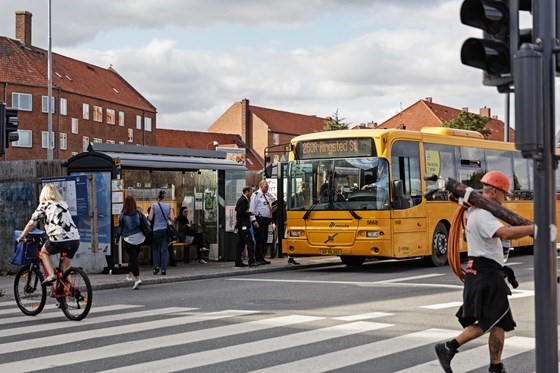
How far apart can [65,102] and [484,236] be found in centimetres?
7475

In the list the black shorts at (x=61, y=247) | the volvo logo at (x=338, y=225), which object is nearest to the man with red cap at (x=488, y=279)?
the black shorts at (x=61, y=247)

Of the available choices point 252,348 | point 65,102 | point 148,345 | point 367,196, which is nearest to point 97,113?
point 65,102

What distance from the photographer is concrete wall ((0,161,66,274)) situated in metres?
19.8

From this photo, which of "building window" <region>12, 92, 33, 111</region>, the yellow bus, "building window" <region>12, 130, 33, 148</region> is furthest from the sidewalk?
"building window" <region>12, 92, 33, 111</region>

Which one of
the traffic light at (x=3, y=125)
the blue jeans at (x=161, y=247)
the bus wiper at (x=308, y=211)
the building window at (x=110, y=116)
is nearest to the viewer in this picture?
the traffic light at (x=3, y=125)

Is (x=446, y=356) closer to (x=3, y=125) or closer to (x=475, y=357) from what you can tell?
(x=475, y=357)

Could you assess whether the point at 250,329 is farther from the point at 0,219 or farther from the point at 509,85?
the point at 0,219

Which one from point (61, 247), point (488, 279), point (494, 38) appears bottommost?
point (488, 279)

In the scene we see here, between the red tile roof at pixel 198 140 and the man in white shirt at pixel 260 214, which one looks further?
the red tile roof at pixel 198 140

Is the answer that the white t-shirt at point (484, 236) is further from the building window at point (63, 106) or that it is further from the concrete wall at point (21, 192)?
the building window at point (63, 106)

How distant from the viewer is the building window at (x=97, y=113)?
8381 centimetres

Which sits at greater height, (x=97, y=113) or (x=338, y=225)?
(x=97, y=113)

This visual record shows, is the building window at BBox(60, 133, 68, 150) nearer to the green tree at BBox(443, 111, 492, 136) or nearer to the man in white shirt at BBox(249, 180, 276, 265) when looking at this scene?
the green tree at BBox(443, 111, 492, 136)

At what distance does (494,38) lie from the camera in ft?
18.5
